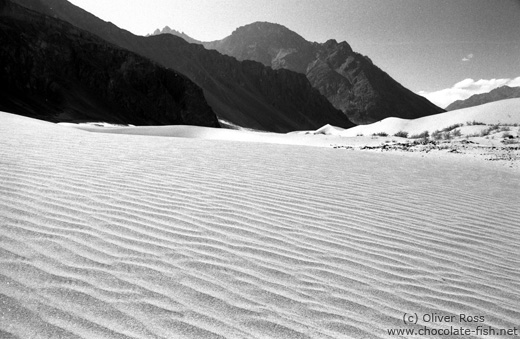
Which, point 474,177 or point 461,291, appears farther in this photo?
point 474,177

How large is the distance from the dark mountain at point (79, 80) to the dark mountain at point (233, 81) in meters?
22.1

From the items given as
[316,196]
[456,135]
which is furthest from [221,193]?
[456,135]

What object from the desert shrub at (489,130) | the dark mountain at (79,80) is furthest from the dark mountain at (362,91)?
the desert shrub at (489,130)

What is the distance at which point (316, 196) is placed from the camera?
4.16 metres

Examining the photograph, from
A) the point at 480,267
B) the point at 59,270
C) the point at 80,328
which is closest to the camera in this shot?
the point at 80,328

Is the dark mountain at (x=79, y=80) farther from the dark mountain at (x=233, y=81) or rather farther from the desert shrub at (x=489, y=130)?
the desert shrub at (x=489, y=130)

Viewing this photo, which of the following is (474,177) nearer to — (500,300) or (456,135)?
(500,300)

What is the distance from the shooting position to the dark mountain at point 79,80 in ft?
131

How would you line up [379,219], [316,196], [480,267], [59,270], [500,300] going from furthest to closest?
[316,196], [379,219], [480,267], [500,300], [59,270]

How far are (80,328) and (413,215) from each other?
11.0 feet

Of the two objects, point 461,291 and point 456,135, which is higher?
point 456,135

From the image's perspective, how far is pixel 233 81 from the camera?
10706cm

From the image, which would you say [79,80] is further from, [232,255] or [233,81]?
[233,81]

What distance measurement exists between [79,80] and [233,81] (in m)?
62.5
